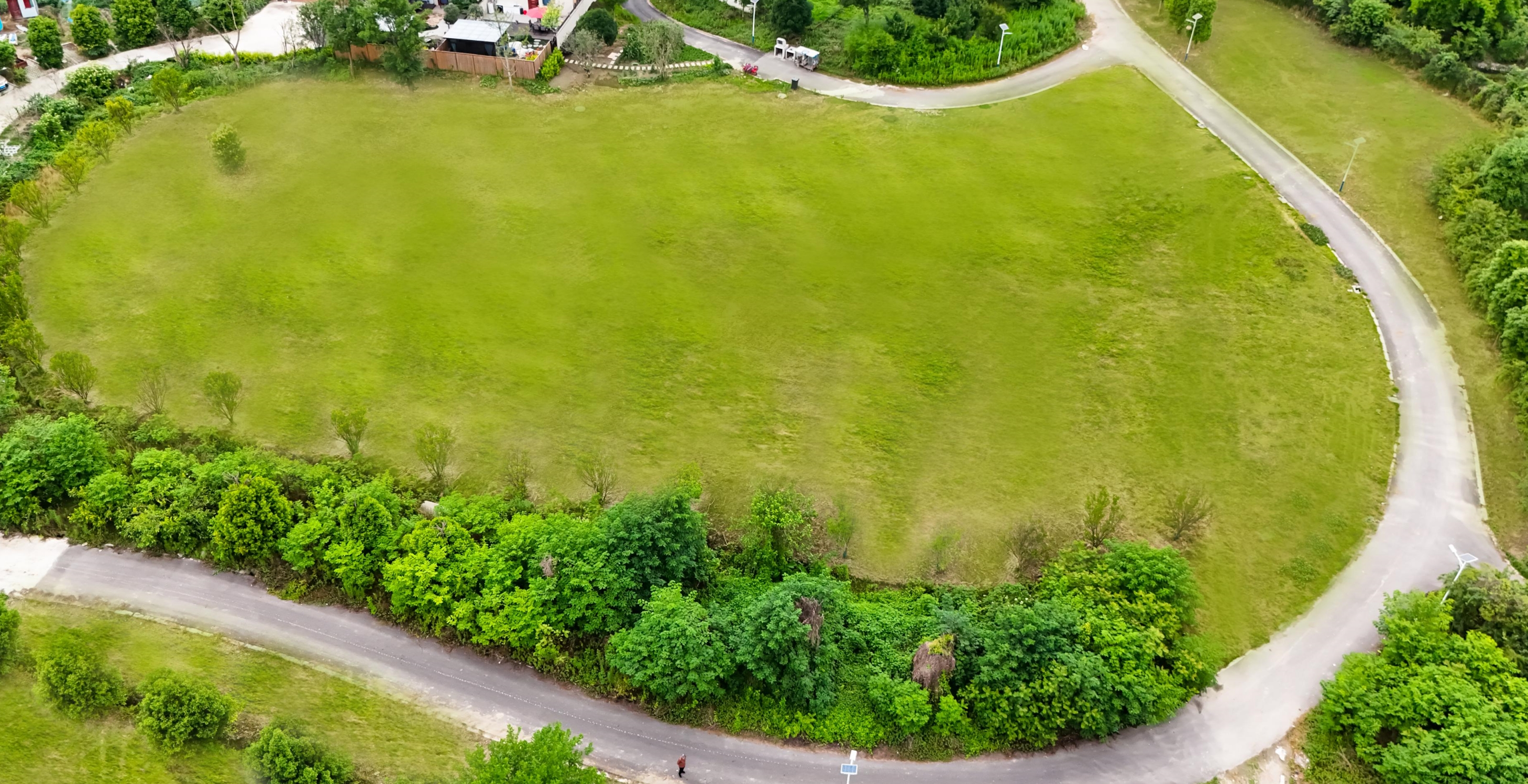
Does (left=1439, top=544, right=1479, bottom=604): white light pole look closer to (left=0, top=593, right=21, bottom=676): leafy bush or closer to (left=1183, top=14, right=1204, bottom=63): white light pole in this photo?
(left=1183, top=14, right=1204, bottom=63): white light pole

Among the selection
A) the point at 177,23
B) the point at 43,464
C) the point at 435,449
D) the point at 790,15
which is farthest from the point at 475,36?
the point at 43,464

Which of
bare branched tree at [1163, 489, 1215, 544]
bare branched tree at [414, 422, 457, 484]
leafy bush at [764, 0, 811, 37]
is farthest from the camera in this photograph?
leafy bush at [764, 0, 811, 37]

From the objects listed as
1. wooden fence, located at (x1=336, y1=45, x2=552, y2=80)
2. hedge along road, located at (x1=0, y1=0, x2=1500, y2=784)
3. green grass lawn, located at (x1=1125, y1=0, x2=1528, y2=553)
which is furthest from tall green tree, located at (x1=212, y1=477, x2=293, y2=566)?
green grass lawn, located at (x1=1125, y1=0, x2=1528, y2=553)

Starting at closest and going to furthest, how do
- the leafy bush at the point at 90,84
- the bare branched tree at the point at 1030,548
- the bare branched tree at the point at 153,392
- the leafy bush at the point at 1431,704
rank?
the leafy bush at the point at 1431,704 < the bare branched tree at the point at 1030,548 < the bare branched tree at the point at 153,392 < the leafy bush at the point at 90,84

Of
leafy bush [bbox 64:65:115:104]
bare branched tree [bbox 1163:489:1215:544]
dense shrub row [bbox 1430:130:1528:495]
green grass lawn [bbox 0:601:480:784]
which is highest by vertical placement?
leafy bush [bbox 64:65:115:104]

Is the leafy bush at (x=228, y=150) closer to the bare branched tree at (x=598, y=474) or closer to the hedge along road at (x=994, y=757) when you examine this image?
the hedge along road at (x=994, y=757)

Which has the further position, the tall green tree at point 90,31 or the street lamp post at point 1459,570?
the tall green tree at point 90,31

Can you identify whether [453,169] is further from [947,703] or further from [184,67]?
[947,703]

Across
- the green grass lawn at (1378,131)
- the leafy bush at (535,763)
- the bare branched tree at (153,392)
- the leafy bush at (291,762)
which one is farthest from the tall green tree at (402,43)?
the green grass lawn at (1378,131)
